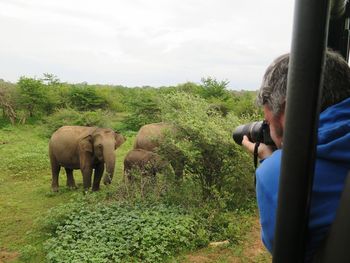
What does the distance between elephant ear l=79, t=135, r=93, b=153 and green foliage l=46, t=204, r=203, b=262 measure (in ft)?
8.48

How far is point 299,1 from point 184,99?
7147mm

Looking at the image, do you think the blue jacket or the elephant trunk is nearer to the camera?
the blue jacket

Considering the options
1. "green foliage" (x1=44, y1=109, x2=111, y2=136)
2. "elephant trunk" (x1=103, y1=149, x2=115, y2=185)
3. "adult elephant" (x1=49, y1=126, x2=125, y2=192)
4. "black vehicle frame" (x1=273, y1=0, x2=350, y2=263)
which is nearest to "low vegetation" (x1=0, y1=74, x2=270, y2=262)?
"elephant trunk" (x1=103, y1=149, x2=115, y2=185)

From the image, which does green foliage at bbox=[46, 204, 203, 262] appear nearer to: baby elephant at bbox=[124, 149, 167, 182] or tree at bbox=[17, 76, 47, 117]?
baby elephant at bbox=[124, 149, 167, 182]

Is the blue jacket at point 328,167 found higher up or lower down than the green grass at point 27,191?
higher up

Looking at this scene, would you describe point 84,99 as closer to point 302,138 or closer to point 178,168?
point 178,168

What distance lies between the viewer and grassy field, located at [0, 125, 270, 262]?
5.65m

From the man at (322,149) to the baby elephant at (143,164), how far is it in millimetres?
6537

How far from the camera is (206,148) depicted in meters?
7.23

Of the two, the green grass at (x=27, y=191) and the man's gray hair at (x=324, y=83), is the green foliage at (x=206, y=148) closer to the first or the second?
the green grass at (x=27, y=191)

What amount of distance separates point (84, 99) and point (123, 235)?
Result: 60.9 ft

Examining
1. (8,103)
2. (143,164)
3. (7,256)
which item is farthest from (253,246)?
(8,103)

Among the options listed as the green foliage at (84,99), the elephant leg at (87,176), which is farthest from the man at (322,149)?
the green foliage at (84,99)

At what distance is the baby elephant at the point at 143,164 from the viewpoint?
7728 mm
